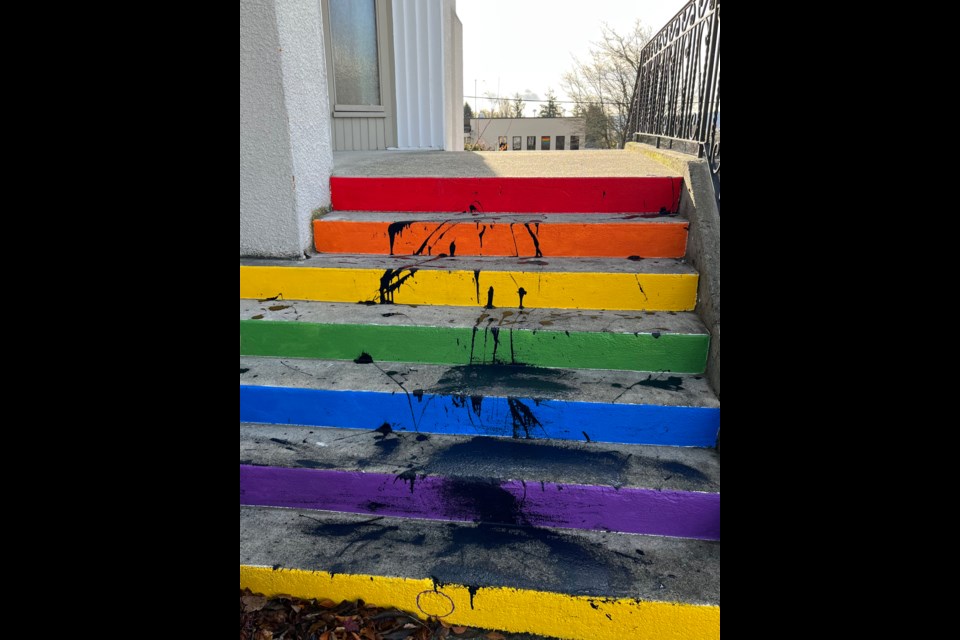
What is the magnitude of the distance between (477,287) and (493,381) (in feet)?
1.86

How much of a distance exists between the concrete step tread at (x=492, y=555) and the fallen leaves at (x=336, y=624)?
117 mm

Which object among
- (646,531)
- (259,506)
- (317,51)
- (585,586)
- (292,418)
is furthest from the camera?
(317,51)

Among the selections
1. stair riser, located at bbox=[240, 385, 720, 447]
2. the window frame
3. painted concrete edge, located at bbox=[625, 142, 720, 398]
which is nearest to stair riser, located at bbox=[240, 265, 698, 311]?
painted concrete edge, located at bbox=[625, 142, 720, 398]

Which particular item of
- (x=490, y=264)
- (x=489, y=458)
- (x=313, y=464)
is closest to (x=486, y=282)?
(x=490, y=264)

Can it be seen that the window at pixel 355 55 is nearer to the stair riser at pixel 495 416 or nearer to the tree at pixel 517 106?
the stair riser at pixel 495 416

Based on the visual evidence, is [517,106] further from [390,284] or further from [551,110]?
[390,284]

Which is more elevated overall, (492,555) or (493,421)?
(493,421)

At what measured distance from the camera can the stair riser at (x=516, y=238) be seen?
8.66ft

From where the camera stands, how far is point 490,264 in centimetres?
260

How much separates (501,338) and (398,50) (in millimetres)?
4970

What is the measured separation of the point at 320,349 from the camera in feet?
7.68

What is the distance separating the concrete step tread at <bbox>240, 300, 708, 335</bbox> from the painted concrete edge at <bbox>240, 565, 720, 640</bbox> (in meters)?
1.05
